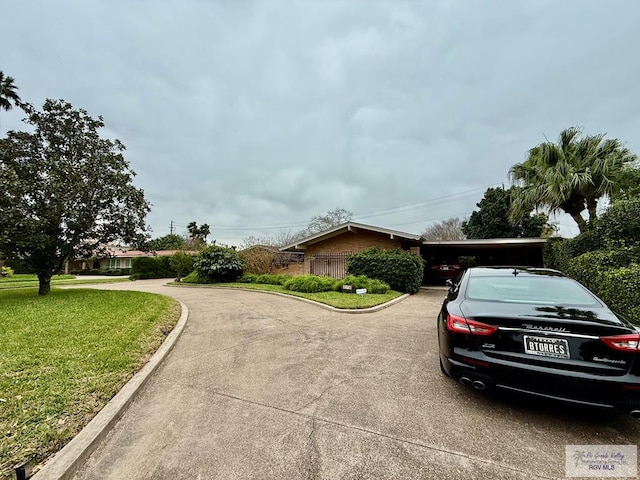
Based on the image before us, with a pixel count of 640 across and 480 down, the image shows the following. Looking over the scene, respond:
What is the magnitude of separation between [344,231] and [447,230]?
27.6 meters

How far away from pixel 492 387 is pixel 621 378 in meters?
0.94

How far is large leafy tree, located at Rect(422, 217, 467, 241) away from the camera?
1463 inches

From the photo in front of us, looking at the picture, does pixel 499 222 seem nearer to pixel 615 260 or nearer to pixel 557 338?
pixel 615 260

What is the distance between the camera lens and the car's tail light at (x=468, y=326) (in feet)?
8.67

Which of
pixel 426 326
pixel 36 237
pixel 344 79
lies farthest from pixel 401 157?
pixel 36 237

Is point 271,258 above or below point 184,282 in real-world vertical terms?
above

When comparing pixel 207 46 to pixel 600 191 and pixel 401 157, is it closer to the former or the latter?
pixel 401 157

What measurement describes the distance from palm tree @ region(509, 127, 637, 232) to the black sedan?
11.7 meters

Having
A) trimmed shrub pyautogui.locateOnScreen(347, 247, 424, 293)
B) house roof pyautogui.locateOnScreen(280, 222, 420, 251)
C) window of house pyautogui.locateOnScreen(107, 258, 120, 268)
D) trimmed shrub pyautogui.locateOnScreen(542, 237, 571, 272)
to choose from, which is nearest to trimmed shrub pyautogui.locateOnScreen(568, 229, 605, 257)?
trimmed shrub pyautogui.locateOnScreen(542, 237, 571, 272)

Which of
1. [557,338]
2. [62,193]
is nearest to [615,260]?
[557,338]

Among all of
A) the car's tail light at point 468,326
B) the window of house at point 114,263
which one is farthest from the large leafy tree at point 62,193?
the window of house at point 114,263

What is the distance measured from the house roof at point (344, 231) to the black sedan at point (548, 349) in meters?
10.6

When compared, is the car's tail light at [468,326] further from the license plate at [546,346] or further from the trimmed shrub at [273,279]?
Answer: the trimmed shrub at [273,279]

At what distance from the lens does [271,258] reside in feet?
61.1
